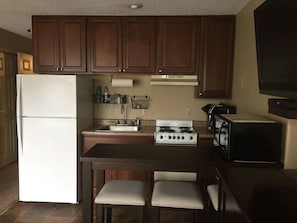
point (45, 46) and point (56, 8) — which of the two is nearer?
point (56, 8)

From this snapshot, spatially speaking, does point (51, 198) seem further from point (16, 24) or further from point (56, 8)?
point (16, 24)

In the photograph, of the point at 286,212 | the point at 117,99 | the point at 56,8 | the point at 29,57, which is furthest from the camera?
the point at 29,57

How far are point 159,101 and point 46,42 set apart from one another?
171cm

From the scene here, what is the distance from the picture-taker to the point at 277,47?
5.38 feet

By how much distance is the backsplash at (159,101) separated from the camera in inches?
152

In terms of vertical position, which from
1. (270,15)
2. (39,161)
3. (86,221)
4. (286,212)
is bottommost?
(86,221)

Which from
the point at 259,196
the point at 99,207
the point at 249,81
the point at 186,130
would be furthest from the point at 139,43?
the point at 259,196

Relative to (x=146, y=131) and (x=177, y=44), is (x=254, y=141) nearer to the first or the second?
(x=146, y=131)

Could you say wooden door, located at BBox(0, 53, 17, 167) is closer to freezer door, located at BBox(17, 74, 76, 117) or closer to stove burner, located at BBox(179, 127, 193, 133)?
freezer door, located at BBox(17, 74, 76, 117)

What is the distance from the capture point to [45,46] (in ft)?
11.5

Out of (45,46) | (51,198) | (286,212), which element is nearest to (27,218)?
(51,198)

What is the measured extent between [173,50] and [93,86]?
127 cm

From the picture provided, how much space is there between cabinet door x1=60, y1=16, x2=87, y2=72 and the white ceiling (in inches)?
5.2

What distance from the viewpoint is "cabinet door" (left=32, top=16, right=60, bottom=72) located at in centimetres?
349
